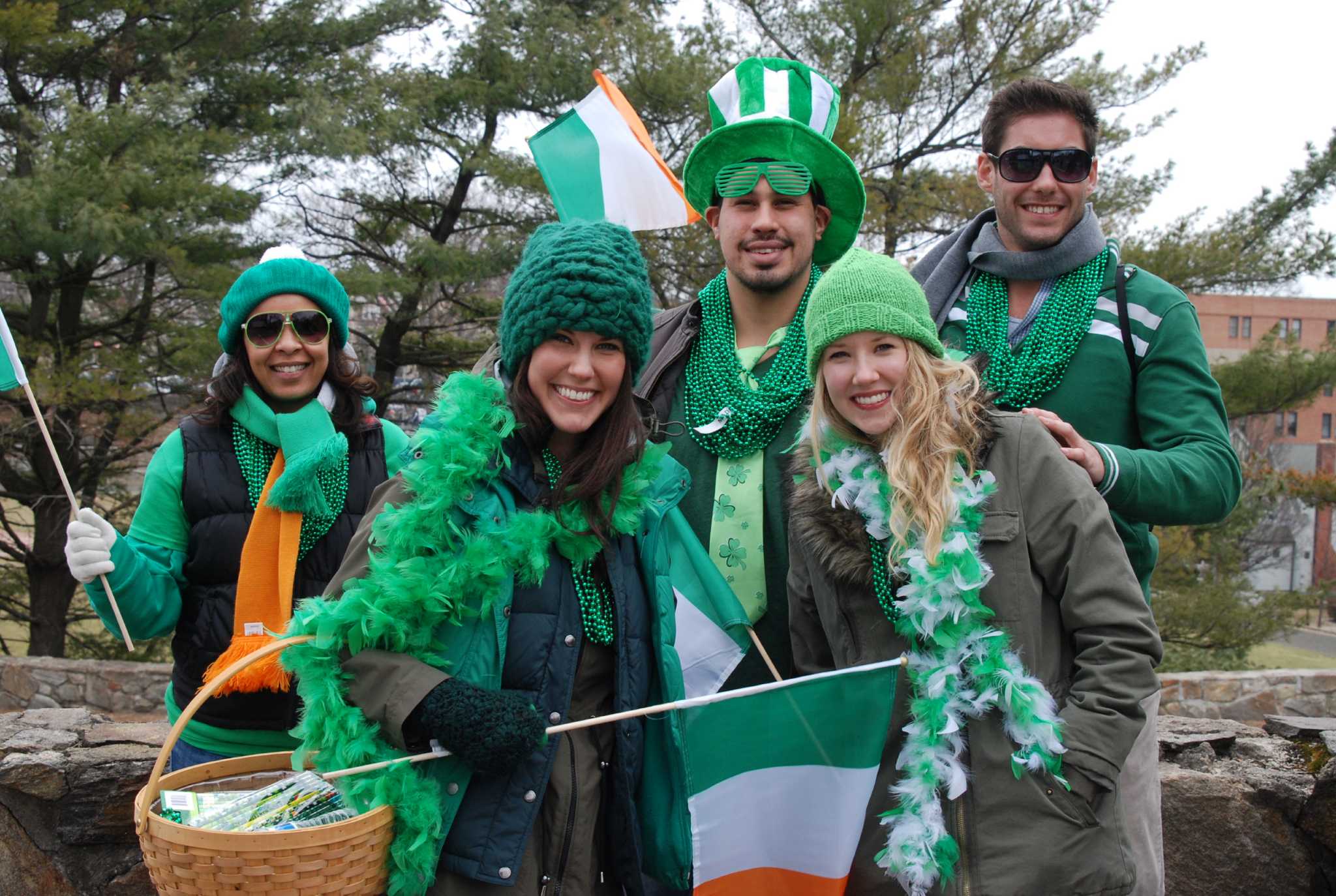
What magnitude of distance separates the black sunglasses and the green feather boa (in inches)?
54.3

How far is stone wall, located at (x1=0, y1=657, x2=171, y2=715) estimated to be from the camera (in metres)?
8.45

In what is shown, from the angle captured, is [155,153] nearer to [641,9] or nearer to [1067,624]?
[641,9]

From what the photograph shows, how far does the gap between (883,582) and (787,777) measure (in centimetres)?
44

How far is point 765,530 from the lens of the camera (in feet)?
8.45

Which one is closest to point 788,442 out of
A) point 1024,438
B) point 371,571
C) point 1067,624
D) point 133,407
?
point 1024,438

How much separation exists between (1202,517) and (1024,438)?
20.0 inches

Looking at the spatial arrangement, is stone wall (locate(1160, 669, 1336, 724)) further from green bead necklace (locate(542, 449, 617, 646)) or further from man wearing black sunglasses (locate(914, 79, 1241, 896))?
green bead necklace (locate(542, 449, 617, 646))

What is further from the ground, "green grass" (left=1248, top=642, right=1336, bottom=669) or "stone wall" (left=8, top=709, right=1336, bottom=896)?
"stone wall" (left=8, top=709, right=1336, bottom=896)

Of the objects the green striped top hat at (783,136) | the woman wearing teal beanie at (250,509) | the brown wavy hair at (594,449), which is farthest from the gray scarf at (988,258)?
the woman wearing teal beanie at (250,509)

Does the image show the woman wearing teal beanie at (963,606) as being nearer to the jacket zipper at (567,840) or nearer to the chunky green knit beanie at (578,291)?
the chunky green knit beanie at (578,291)

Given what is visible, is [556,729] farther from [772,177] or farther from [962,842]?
[772,177]

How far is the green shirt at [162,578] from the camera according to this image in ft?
8.28

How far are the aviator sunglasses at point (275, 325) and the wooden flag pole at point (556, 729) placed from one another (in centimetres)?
138

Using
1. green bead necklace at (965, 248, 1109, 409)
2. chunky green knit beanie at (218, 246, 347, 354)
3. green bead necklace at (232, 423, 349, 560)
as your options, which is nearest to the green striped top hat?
green bead necklace at (965, 248, 1109, 409)
